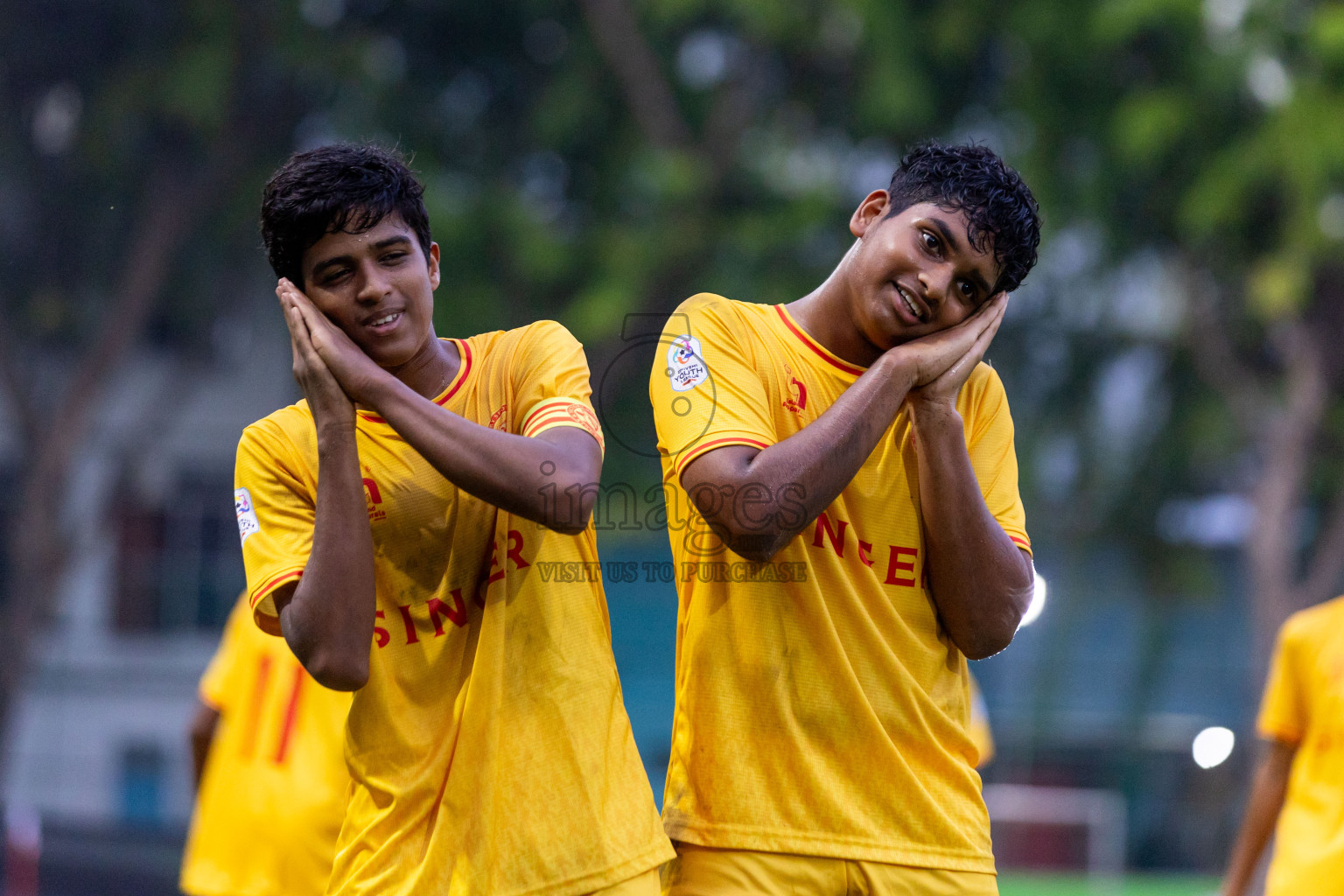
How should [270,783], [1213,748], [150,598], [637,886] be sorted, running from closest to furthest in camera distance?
[637,886]
[270,783]
[1213,748]
[150,598]

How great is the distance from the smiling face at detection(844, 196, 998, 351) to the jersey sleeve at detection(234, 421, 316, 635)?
3.62 feet

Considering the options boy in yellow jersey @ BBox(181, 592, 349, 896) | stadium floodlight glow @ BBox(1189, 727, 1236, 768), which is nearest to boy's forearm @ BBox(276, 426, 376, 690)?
boy in yellow jersey @ BBox(181, 592, 349, 896)

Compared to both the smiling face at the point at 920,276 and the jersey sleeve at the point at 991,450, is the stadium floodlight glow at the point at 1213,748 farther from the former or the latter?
the smiling face at the point at 920,276

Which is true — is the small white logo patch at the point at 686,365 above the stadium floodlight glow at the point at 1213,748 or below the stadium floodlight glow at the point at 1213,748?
above

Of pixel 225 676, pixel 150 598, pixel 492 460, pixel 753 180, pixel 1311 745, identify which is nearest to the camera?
pixel 492 460

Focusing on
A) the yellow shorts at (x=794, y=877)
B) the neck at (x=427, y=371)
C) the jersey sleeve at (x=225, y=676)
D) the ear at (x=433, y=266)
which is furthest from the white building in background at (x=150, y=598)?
the yellow shorts at (x=794, y=877)

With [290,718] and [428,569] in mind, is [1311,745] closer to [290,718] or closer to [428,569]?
[428,569]

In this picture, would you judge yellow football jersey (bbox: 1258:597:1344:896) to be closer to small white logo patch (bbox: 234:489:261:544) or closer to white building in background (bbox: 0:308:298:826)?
small white logo patch (bbox: 234:489:261:544)

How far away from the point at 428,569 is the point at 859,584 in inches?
31.6

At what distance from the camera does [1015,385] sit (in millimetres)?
14852

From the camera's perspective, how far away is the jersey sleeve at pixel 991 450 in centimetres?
284

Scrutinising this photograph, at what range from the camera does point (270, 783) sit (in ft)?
14.2

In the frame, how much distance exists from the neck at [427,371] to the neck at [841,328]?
693 mm

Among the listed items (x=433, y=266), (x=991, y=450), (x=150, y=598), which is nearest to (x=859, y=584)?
(x=991, y=450)
